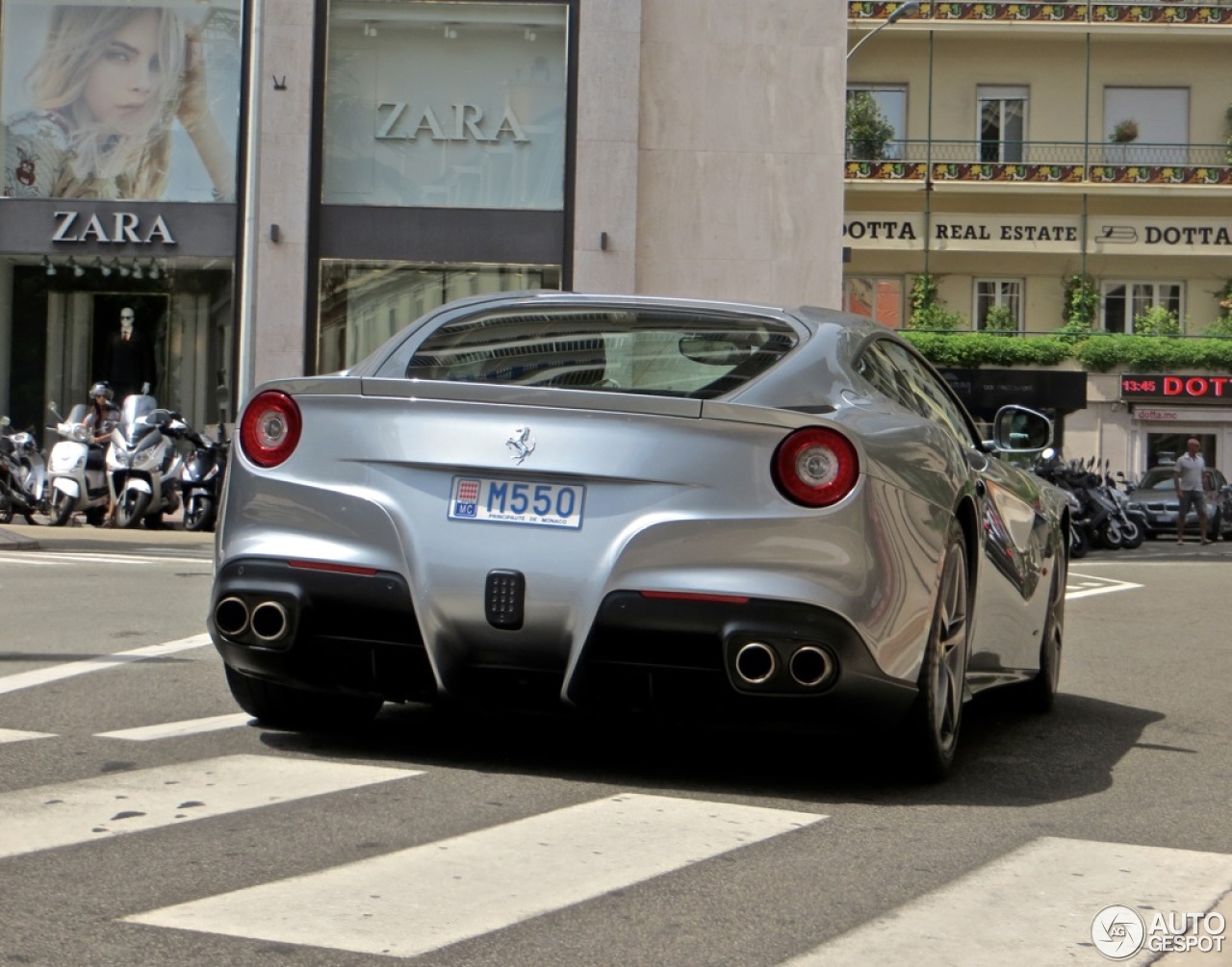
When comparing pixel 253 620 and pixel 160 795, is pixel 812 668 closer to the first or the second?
pixel 253 620

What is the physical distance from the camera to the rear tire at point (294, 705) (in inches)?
234

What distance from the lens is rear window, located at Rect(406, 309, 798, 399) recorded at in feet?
18.6

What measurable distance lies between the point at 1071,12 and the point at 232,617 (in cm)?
4392

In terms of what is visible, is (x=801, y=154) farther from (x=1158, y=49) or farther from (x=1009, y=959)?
(x=1009, y=959)

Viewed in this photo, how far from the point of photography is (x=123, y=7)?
27.3 m

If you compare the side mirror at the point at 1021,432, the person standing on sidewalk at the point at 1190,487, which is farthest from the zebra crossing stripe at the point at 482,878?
the person standing on sidewalk at the point at 1190,487

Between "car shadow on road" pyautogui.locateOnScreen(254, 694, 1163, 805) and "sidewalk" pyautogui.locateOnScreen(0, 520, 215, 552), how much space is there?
10.7m

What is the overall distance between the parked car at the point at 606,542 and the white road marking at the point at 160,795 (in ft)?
0.94

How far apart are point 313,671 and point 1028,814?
6.39ft

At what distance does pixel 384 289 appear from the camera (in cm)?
2730

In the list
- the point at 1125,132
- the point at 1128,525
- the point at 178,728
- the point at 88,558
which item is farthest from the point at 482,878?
the point at 1125,132

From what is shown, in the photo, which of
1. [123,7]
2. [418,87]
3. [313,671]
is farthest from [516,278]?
[313,671]

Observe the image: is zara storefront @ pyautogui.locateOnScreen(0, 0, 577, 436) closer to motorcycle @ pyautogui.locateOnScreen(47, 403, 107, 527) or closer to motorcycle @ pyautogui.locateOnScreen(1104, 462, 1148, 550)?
motorcycle @ pyautogui.locateOnScreen(47, 403, 107, 527)

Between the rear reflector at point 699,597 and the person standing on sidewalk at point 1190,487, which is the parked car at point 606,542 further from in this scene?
the person standing on sidewalk at point 1190,487
